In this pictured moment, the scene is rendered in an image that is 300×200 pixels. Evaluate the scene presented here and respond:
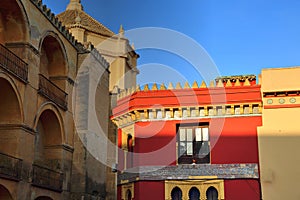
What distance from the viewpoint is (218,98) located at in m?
18.8

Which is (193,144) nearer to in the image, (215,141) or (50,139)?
(215,141)

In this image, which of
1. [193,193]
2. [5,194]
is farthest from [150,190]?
[5,194]

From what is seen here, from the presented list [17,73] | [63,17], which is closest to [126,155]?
[17,73]

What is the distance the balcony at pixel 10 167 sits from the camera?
19328 millimetres

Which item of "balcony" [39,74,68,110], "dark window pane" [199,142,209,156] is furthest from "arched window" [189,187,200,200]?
"balcony" [39,74,68,110]

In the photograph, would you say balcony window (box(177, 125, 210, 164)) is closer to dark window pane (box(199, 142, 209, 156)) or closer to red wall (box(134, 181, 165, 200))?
dark window pane (box(199, 142, 209, 156))

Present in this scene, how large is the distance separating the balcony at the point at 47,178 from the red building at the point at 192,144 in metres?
4.99

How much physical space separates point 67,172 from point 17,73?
24.8 feet

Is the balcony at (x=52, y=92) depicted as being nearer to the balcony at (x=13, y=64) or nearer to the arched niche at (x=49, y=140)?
the arched niche at (x=49, y=140)

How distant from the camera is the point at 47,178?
23500mm

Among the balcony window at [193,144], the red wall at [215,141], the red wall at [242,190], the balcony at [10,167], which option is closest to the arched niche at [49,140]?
the balcony at [10,167]

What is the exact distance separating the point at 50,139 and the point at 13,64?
241 inches

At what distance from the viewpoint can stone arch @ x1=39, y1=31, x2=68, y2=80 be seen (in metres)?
26.0

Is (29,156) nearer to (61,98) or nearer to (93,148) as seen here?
(61,98)
